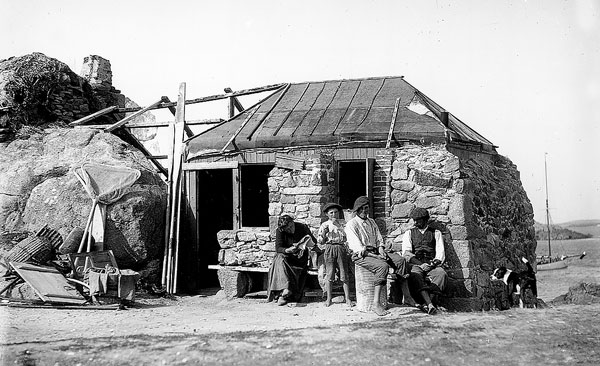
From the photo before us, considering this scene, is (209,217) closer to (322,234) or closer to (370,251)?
(322,234)

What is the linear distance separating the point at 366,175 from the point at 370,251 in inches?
74.3

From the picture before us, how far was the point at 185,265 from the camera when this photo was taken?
473 inches

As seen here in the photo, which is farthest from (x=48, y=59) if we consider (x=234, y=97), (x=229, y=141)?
(x=229, y=141)

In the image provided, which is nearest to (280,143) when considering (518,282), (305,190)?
(305,190)

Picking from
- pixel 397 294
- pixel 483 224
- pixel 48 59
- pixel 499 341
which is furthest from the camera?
pixel 48 59

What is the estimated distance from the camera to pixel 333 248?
9.33 meters

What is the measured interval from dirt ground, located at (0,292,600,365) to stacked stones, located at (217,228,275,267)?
1634mm

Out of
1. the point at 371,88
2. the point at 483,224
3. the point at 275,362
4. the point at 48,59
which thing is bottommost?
the point at 275,362

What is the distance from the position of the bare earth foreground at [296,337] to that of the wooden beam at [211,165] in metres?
2.98

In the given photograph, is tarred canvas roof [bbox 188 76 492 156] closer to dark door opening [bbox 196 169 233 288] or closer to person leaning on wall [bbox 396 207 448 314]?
dark door opening [bbox 196 169 233 288]

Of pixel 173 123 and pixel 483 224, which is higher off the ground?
pixel 173 123

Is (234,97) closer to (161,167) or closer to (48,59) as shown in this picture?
(161,167)

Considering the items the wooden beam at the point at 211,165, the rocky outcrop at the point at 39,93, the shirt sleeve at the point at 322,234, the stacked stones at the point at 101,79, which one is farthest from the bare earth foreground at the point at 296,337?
the stacked stones at the point at 101,79

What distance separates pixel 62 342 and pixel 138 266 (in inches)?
181
